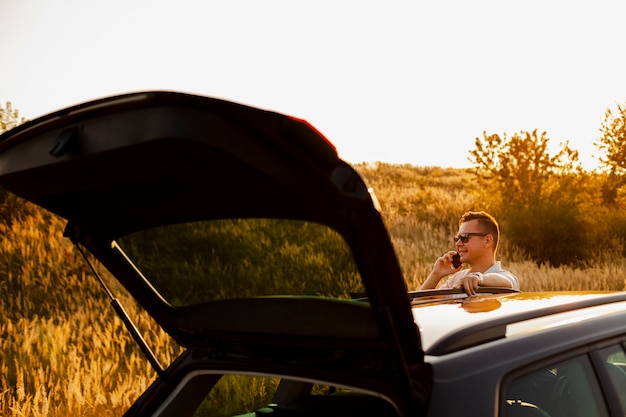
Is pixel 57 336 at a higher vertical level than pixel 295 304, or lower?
lower

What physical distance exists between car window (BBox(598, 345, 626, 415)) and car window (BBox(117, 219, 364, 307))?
30.5ft

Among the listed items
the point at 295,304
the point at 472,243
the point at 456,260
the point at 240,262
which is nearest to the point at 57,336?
the point at 240,262

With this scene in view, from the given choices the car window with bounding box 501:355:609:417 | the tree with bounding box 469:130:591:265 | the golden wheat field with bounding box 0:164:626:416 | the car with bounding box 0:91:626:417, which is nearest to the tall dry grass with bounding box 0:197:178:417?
the golden wheat field with bounding box 0:164:626:416

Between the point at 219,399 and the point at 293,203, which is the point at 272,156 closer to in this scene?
the point at 293,203

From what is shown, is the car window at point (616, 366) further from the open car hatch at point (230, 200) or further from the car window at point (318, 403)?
the open car hatch at point (230, 200)

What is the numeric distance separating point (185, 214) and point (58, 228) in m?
14.3

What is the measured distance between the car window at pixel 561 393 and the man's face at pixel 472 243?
2921mm

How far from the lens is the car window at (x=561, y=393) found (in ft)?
7.99

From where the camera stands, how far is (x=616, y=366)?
296 cm

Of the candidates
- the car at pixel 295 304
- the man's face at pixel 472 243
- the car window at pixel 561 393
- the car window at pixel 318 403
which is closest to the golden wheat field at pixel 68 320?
the car window at pixel 318 403

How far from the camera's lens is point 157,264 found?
44.8 ft

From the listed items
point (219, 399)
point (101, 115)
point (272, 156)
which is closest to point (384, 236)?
point (272, 156)

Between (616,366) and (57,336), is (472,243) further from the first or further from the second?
(57,336)

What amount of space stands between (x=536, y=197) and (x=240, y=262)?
13710 millimetres
